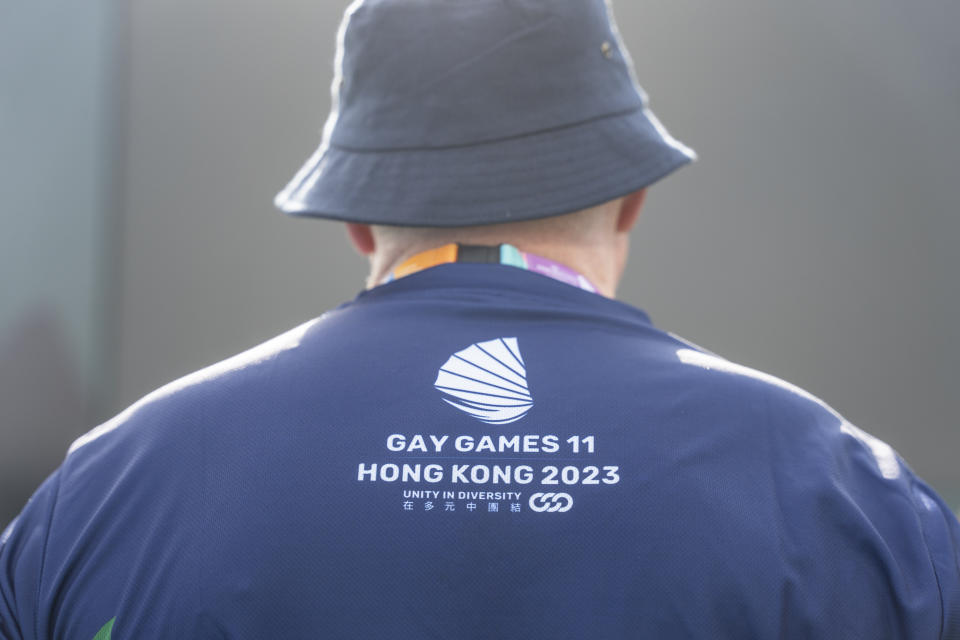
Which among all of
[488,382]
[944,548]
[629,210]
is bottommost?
[944,548]

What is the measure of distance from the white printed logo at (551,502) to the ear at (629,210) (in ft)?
1.71

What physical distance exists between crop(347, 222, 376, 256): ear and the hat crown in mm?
117

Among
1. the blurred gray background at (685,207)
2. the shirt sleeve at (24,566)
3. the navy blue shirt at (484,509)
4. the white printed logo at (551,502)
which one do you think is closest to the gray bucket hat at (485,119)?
the navy blue shirt at (484,509)

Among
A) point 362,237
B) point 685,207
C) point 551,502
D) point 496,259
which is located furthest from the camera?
point 685,207

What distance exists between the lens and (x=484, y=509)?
0.93 m

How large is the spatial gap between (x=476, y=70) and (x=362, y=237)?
0.95ft

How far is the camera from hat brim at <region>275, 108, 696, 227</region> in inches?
46.0

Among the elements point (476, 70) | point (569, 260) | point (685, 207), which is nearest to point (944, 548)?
point (569, 260)

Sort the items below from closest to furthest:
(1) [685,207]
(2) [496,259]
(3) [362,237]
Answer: (2) [496,259] → (3) [362,237] → (1) [685,207]

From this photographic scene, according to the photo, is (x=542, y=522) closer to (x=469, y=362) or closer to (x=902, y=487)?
(x=469, y=362)

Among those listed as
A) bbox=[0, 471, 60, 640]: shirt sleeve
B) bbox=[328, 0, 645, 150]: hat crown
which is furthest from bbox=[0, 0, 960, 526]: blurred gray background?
bbox=[0, 471, 60, 640]: shirt sleeve

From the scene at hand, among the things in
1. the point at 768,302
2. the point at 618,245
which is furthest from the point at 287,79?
the point at 618,245

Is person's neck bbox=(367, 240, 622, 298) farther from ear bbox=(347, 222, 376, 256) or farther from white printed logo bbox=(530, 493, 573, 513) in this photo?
white printed logo bbox=(530, 493, 573, 513)

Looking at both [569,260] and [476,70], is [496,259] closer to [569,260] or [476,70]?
[569,260]
